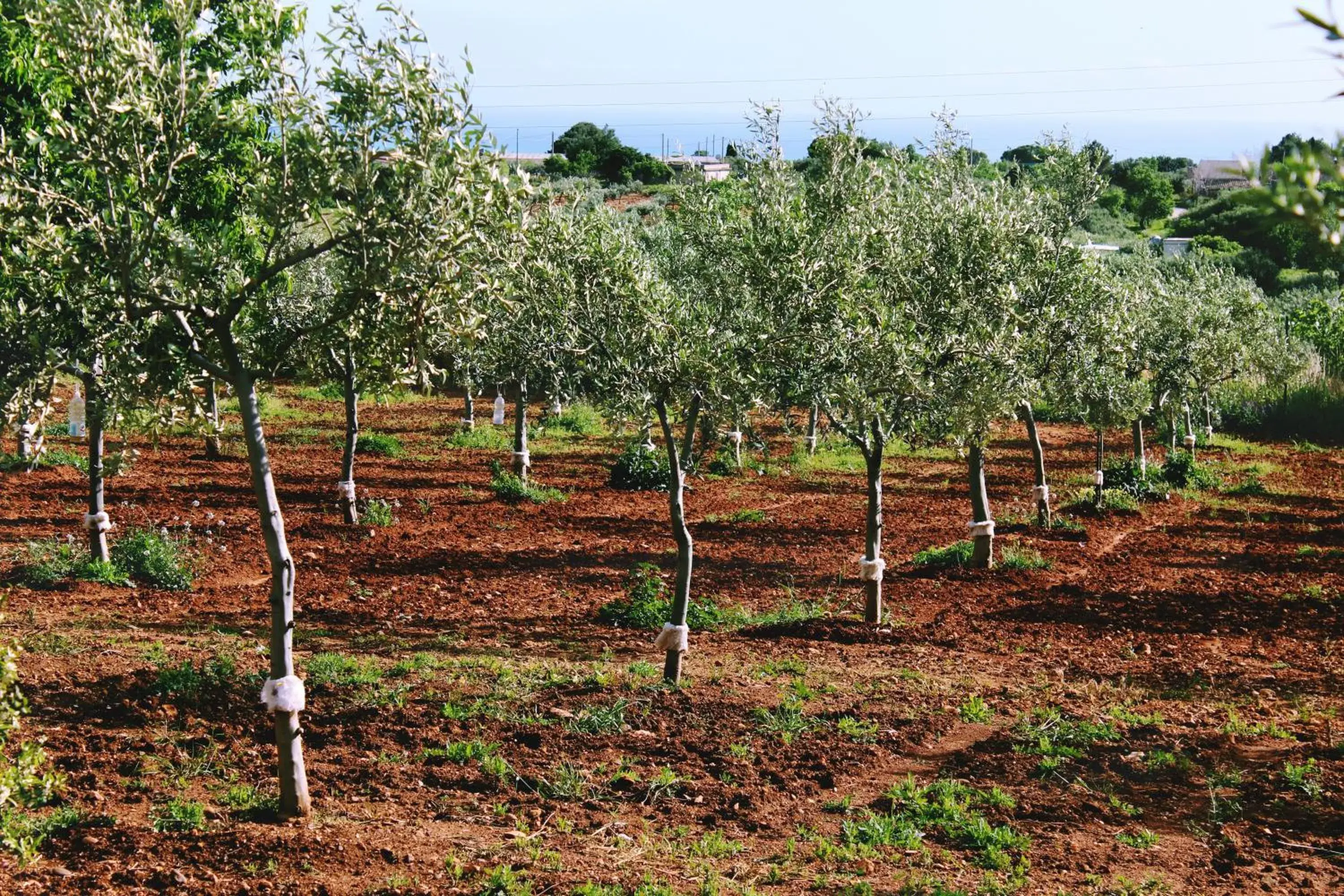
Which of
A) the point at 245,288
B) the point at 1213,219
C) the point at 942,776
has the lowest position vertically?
the point at 942,776

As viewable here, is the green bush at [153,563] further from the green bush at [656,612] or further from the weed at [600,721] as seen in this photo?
the weed at [600,721]

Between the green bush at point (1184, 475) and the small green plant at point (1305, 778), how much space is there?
15696 mm

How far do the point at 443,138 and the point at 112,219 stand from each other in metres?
1.92

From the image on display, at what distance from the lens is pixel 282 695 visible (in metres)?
7.14

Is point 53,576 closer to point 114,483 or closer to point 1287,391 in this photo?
point 114,483

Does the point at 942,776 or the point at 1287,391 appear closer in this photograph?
the point at 942,776

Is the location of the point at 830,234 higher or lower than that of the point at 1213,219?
lower

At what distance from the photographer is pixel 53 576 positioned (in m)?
13.2

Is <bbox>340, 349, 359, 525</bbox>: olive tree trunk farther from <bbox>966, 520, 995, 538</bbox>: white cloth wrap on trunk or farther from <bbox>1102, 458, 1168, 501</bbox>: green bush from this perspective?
<bbox>1102, 458, 1168, 501</bbox>: green bush

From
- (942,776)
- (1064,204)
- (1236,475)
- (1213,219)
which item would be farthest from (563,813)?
(1213,219)

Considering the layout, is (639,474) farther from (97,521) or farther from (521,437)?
(97,521)

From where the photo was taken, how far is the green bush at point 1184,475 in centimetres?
2373

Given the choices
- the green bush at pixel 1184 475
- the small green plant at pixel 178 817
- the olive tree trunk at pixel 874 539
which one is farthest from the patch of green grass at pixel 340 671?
the green bush at pixel 1184 475

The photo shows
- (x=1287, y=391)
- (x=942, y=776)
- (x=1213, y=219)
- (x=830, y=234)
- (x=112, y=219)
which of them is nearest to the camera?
(x=112, y=219)
